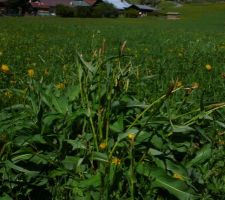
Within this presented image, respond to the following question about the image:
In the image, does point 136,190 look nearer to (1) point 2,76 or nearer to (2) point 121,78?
(2) point 121,78

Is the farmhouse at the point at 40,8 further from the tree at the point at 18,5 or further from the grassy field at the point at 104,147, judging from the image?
the grassy field at the point at 104,147

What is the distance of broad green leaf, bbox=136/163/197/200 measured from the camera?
254cm

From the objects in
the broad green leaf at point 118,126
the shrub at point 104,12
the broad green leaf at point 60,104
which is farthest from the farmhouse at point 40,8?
the broad green leaf at point 118,126

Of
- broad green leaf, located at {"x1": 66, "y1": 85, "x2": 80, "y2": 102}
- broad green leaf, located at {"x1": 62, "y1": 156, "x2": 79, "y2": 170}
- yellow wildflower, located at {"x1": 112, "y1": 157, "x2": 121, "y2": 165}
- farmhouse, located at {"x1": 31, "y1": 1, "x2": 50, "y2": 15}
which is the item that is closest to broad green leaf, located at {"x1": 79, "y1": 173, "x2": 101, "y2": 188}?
yellow wildflower, located at {"x1": 112, "y1": 157, "x2": 121, "y2": 165}

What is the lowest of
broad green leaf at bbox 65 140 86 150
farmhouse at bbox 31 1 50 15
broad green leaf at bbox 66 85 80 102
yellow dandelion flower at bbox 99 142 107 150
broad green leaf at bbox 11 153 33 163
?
farmhouse at bbox 31 1 50 15

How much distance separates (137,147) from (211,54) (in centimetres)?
715

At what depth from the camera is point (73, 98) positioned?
3246 millimetres

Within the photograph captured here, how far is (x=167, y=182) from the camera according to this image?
102 inches

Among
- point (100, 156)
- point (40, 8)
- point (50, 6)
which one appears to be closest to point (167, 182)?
point (100, 156)

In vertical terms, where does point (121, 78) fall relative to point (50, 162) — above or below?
above

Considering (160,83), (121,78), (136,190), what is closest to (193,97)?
(160,83)

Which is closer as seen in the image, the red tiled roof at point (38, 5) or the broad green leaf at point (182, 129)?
the broad green leaf at point (182, 129)

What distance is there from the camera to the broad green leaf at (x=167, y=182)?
254 cm

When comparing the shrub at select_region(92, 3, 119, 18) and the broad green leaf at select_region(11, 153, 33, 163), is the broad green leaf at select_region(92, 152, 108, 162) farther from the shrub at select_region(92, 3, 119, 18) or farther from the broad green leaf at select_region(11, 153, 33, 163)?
the shrub at select_region(92, 3, 119, 18)
